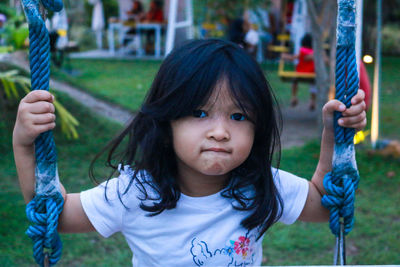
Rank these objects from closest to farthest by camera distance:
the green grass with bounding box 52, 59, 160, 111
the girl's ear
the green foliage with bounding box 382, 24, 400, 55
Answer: the girl's ear < the green grass with bounding box 52, 59, 160, 111 < the green foliage with bounding box 382, 24, 400, 55

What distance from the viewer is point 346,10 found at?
1464 millimetres

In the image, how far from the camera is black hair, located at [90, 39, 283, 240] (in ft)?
4.83

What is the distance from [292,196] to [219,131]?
406 mm

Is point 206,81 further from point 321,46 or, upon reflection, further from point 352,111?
point 321,46

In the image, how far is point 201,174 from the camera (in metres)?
1.58

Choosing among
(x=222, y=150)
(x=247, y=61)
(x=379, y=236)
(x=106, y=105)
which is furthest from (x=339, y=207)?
(x=106, y=105)

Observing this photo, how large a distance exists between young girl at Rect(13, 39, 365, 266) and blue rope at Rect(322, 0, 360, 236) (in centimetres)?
4

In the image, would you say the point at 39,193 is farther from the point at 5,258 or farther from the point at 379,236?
the point at 379,236

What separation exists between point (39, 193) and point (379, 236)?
111 inches

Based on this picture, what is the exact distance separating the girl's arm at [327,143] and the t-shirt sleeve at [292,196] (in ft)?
0.09

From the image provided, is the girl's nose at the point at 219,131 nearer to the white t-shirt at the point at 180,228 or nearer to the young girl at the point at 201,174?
the young girl at the point at 201,174

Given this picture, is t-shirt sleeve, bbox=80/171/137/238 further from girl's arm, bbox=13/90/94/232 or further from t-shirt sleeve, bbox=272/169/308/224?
t-shirt sleeve, bbox=272/169/308/224

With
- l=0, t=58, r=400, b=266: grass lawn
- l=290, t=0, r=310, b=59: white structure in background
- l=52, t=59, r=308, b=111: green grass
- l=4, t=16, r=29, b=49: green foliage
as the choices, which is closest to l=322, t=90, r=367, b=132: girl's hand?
l=0, t=58, r=400, b=266: grass lawn

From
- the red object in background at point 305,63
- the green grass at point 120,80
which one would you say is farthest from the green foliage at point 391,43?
the red object in background at point 305,63
